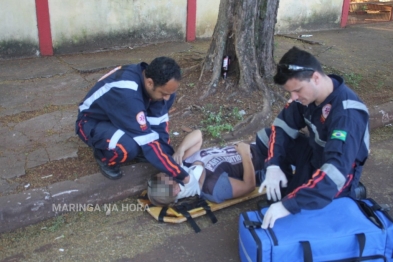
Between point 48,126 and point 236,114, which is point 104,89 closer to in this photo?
point 48,126

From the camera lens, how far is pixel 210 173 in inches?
138

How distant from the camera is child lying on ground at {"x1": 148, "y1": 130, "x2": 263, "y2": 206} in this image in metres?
3.34

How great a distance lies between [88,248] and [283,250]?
135 centimetres

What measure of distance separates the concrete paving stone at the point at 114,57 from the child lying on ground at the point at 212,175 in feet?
10.1

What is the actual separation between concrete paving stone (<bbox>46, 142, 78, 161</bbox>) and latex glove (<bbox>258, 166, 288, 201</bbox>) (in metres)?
1.79

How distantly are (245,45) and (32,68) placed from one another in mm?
3140

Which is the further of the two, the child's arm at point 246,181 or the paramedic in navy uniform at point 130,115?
the child's arm at point 246,181

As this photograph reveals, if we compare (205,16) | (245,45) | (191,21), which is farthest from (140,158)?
(205,16)

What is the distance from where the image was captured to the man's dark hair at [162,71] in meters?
3.17

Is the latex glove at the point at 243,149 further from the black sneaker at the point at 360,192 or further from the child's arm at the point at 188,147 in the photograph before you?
the black sneaker at the point at 360,192

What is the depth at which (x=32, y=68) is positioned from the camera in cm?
627

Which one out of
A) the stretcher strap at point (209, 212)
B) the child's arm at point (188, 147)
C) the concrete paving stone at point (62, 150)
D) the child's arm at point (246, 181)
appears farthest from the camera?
the concrete paving stone at point (62, 150)

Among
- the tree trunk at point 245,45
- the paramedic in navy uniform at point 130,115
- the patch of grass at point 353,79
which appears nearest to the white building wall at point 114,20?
the tree trunk at point 245,45

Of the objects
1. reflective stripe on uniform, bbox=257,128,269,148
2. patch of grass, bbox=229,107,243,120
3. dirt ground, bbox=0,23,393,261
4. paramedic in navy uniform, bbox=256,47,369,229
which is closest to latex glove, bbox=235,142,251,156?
reflective stripe on uniform, bbox=257,128,269,148
